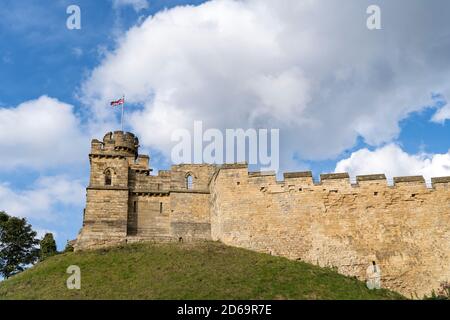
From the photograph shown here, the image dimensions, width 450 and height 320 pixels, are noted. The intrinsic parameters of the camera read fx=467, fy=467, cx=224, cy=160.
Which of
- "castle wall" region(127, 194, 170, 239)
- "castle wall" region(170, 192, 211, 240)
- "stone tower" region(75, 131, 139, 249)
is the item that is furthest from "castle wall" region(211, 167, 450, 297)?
"stone tower" region(75, 131, 139, 249)

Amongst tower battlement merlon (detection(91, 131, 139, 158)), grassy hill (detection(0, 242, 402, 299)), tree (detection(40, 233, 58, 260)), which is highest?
tower battlement merlon (detection(91, 131, 139, 158))

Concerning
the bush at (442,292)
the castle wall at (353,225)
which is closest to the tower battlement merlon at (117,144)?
the castle wall at (353,225)

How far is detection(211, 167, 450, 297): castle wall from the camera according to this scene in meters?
25.1

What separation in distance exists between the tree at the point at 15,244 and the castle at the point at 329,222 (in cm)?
1395

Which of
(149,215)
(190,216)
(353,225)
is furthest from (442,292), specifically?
(149,215)

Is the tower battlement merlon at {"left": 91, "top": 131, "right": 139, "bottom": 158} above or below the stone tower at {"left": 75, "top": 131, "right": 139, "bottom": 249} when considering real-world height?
above

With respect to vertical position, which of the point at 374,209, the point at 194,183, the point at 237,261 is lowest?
the point at 237,261

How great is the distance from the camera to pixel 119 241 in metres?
28.9

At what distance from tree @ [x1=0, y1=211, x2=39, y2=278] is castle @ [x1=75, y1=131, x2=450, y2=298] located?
1395 cm

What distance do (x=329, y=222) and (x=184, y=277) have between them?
9.16 metres

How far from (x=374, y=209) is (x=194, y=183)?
40.5 feet

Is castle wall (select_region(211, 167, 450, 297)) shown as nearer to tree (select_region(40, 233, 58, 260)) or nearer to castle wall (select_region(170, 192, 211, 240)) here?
castle wall (select_region(170, 192, 211, 240))
